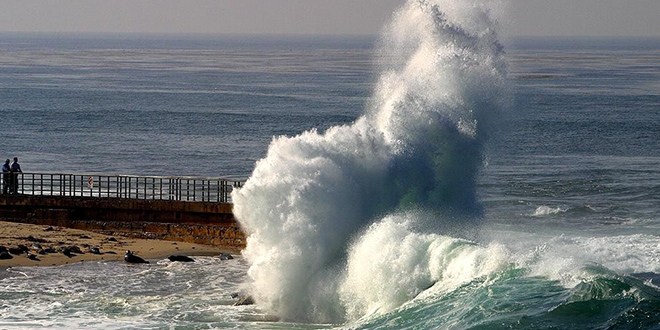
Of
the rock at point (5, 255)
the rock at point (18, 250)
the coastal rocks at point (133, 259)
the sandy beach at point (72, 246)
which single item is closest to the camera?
the rock at point (5, 255)

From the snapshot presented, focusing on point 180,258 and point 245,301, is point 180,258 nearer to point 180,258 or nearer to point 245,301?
point 180,258

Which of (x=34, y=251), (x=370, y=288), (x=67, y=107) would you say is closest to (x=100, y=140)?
(x=67, y=107)

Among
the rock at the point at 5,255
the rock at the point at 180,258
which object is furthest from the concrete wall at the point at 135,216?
the rock at the point at 5,255

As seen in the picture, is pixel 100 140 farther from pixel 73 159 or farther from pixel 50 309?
pixel 50 309

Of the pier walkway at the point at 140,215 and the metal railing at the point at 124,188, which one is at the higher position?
the metal railing at the point at 124,188

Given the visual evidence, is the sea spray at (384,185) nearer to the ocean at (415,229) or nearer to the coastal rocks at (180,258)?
the ocean at (415,229)

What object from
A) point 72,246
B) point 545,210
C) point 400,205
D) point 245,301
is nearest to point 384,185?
point 400,205
